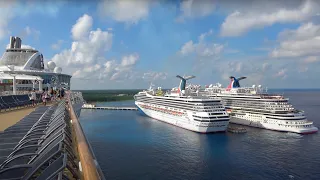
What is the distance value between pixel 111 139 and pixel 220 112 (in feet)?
55.5

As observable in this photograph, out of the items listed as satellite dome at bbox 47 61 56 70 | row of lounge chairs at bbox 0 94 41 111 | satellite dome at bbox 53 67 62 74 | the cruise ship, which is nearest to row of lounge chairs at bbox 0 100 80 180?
row of lounge chairs at bbox 0 94 41 111

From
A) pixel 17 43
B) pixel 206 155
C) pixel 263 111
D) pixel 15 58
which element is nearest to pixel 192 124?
pixel 206 155

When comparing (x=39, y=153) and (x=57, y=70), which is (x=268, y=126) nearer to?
(x=57, y=70)

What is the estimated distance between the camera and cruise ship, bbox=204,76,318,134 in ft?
129

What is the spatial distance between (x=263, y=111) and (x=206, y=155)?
22.5 m

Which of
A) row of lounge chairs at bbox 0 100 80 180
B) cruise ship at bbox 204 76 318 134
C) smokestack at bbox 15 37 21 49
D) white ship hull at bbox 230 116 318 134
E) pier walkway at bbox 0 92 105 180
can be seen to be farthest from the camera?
smokestack at bbox 15 37 21 49

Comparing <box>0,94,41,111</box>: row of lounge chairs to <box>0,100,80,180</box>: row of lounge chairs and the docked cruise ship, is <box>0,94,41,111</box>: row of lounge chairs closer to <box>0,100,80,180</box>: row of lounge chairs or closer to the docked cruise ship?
<box>0,100,80,180</box>: row of lounge chairs

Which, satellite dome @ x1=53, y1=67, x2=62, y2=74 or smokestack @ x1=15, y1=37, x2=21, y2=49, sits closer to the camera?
satellite dome @ x1=53, y1=67, x2=62, y2=74

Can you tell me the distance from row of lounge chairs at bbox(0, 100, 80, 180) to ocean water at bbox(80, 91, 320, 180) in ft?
46.6

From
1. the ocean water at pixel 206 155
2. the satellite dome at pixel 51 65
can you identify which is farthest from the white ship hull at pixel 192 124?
the satellite dome at pixel 51 65

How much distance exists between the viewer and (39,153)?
3.94 m

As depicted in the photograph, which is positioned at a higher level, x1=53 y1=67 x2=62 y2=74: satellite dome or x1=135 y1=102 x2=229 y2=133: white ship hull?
x1=53 y1=67 x2=62 y2=74: satellite dome

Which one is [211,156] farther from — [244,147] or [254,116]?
[254,116]

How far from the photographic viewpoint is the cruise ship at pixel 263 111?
3922cm
